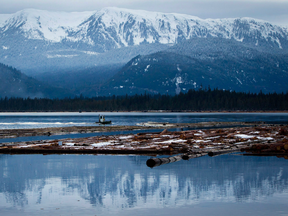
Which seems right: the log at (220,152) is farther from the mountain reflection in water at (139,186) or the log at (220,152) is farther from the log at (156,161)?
the log at (156,161)

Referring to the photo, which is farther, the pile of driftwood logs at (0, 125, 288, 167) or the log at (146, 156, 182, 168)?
the pile of driftwood logs at (0, 125, 288, 167)

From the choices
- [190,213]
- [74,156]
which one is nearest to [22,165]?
[74,156]

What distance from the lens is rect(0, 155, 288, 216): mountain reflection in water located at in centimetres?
2292

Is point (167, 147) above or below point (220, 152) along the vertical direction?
above

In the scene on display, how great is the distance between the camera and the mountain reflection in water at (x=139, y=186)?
22.9m

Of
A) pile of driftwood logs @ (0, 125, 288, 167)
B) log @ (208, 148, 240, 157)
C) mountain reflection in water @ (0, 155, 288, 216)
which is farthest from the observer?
pile of driftwood logs @ (0, 125, 288, 167)


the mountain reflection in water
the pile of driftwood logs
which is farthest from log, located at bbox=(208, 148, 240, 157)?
the mountain reflection in water

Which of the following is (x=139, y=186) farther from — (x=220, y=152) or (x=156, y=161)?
(x=220, y=152)

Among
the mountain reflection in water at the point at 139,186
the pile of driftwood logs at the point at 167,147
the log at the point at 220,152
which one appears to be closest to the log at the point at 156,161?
the mountain reflection in water at the point at 139,186

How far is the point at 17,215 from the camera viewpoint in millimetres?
21578

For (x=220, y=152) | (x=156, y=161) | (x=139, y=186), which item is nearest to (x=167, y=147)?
(x=220, y=152)

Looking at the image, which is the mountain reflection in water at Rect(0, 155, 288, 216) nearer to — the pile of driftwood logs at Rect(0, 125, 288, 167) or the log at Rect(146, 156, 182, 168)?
the log at Rect(146, 156, 182, 168)

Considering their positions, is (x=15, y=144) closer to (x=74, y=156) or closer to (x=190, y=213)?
(x=74, y=156)

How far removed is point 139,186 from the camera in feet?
92.8
